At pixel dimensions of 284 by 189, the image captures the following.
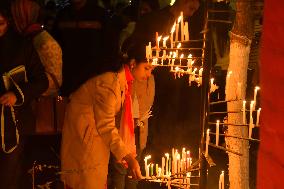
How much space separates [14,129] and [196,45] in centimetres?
271

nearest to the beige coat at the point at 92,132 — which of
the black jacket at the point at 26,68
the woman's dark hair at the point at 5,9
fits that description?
the black jacket at the point at 26,68

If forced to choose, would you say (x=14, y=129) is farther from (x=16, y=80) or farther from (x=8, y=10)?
(x=8, y=10)

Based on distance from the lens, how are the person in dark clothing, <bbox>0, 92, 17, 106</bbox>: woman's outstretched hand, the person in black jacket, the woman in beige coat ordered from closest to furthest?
the woman in beige coat → <bbox>0, 92, 17, 106</bbox>: woman's outstretched hand → the person in black jacket → the person in dark clothing

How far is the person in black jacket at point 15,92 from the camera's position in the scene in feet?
15.0

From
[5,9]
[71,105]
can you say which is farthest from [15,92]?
[5,9]

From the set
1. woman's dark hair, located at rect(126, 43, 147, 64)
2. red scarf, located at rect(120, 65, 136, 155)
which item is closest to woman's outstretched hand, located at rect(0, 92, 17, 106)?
red scarf, located at rect(120, 65, 136, 155)

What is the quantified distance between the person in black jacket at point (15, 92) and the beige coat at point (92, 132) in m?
0.49

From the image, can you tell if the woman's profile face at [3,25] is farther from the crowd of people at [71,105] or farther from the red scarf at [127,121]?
the red scarf at [127,121]

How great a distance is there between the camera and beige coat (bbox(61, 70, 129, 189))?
14.1 feet

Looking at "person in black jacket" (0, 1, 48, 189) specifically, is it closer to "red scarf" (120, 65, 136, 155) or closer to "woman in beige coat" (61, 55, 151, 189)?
"woman in beige coat" (61, 55, 151, 189)

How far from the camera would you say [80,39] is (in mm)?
6918

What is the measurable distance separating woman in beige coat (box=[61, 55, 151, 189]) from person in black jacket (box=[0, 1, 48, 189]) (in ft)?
1.60

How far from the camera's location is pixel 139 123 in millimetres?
5609

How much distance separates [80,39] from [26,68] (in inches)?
89.0
